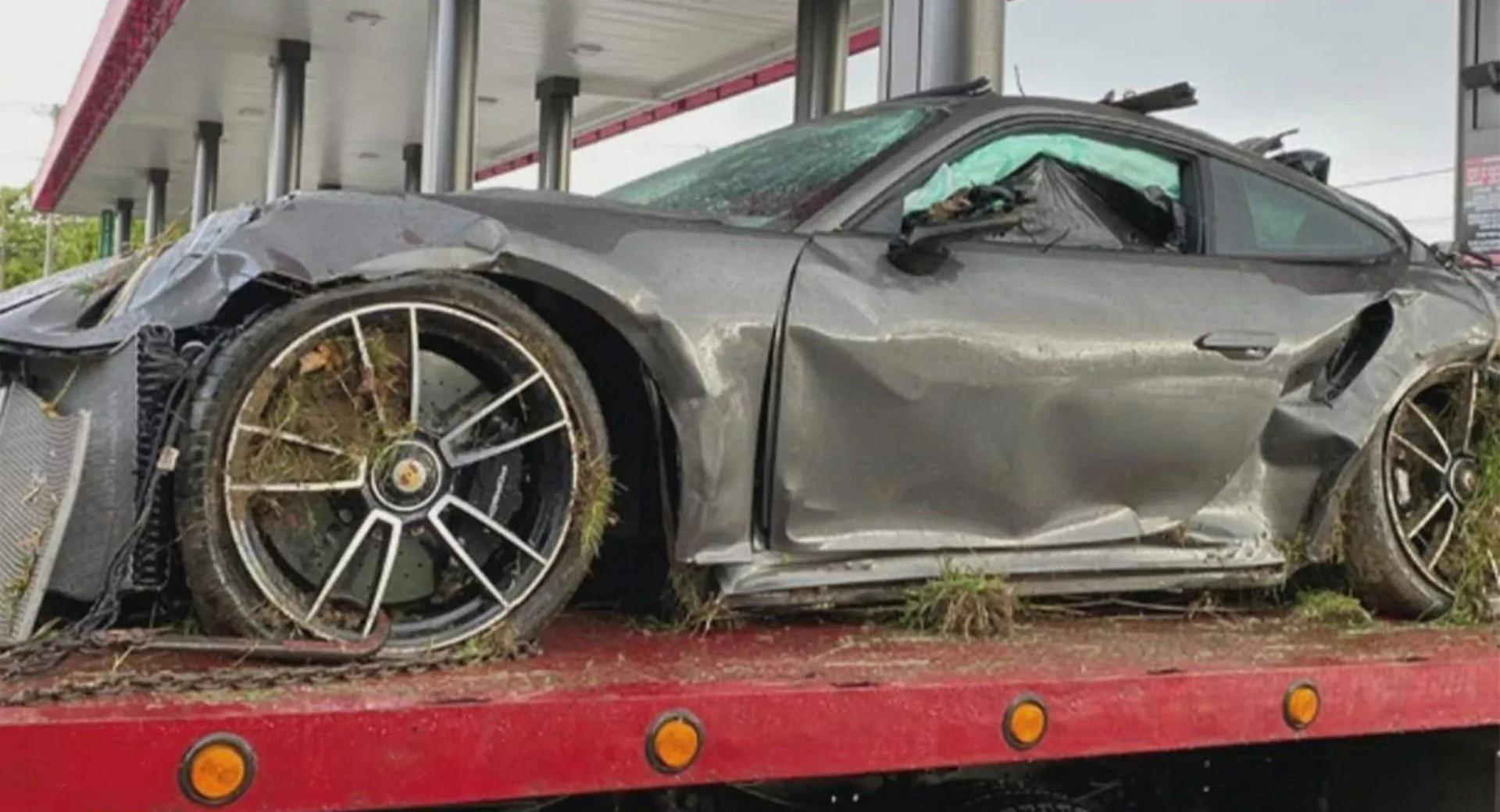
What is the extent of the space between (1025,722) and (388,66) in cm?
1798

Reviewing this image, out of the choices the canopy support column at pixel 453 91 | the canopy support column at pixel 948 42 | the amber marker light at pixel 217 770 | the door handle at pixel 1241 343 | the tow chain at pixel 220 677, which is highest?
the canopy support column at pixel 453 91

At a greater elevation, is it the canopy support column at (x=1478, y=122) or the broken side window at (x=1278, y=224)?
the canopy support column at (x=1478, y=122)

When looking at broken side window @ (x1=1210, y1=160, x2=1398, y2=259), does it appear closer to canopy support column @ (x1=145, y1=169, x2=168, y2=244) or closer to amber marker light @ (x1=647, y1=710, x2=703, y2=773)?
amber marker light @ (x1=647, y1=710, x2=703, y2=773)

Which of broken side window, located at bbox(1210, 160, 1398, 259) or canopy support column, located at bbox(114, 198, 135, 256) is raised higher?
canopy support column, located at bbox(114, 198, 135, 256)

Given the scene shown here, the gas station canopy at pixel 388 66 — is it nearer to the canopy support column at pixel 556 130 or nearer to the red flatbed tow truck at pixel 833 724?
the canopy support column at pixel 556 130

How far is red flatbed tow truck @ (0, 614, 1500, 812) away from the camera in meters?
2.14

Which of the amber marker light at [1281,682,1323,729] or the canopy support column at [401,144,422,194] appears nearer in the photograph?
the amber marker light at [1281,682,1323,729]

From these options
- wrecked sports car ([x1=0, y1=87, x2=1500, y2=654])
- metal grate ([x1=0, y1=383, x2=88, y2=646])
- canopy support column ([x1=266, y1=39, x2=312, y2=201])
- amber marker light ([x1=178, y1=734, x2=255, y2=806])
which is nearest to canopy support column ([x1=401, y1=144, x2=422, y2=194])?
canopy support column ([x1=266, y1=39, x2=312, y2=201])

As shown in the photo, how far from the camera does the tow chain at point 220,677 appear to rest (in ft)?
7.34

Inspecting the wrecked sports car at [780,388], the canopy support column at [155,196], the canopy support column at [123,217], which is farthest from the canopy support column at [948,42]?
the canopy support column at [123,217]

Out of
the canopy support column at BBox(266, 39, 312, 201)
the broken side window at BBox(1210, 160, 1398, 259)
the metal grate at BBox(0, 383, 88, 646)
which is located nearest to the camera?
the metal grate at BBox(0, 383, 88, 646)

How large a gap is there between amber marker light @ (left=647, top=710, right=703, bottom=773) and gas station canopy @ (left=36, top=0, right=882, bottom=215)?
39.5ft

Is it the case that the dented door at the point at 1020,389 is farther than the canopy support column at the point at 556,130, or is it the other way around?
the canopy support column at the point at 556,130

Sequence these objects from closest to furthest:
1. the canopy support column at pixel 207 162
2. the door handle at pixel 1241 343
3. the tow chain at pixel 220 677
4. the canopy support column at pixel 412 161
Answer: the tow chain at pixel 220 677, the door handle at pixel 1241 343, the canopy support column at pixel 207 162, the canopy support column at pixel 412 161
